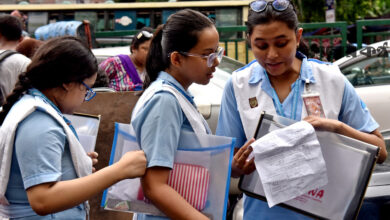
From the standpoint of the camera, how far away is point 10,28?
5.49 metres

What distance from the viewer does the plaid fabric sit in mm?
5392

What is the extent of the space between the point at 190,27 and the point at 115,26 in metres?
8.83

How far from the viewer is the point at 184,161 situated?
2090mm

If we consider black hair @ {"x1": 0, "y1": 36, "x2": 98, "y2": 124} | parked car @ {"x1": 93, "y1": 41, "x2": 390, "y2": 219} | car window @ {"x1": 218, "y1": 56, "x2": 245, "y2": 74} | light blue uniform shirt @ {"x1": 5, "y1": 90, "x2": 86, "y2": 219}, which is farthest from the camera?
car window @ {"x1": 218, "y1": 56, "x2": 245, "y2": 74}

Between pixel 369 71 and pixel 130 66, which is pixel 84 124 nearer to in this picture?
pixel 130 66

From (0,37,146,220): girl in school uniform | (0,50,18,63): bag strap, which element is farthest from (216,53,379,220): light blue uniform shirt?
(0,50,18,63): bag strap

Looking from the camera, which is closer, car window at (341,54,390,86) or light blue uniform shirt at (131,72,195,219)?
light blue uniform shirt at (131,72,195,219)

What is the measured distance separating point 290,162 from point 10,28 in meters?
4.27

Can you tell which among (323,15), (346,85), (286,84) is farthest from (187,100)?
(323,15)

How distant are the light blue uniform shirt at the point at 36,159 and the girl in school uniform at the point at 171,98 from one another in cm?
30

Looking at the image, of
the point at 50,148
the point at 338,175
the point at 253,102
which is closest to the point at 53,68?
the point at 50,148

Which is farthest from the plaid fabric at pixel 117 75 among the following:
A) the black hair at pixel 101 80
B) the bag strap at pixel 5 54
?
the bag strap at pixel 5 54

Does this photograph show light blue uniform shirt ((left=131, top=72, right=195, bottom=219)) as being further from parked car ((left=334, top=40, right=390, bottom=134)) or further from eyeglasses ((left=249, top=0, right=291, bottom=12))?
parked car ((left=334, top=40, right=390, bottom=134))

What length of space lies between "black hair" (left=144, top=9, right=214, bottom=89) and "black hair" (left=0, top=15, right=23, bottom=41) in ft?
11.6
